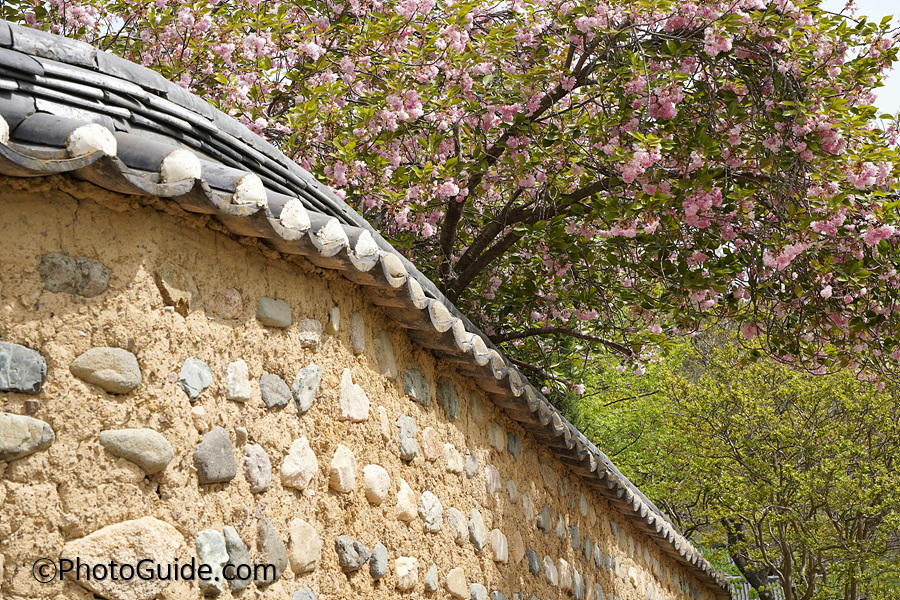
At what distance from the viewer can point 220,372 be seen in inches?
76.4

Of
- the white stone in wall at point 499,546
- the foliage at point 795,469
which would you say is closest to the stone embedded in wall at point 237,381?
the white stone in wall at point 499,546

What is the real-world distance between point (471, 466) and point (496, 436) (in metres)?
0.38

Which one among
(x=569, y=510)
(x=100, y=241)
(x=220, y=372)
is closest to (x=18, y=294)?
(x=100, y=241)

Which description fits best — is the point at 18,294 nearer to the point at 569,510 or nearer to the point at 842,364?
the point at 569,510

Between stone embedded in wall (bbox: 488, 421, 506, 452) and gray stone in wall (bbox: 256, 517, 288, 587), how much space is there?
1.63m

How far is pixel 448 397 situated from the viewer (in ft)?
10.4

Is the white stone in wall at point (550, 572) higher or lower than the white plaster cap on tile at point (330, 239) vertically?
lower

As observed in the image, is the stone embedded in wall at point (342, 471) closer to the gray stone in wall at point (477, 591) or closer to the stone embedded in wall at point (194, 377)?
the stone embedded in wall at point (194, 377)

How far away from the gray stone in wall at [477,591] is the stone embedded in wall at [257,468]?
138 centimetres

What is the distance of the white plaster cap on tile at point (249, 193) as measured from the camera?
183 centimetres

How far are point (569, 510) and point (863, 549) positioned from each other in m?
6.70

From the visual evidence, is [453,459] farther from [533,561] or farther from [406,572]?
[533,561]

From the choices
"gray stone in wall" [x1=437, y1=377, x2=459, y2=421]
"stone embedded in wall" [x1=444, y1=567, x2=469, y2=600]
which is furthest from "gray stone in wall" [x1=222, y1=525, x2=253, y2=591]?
"gray stone in wall" [x1=437, y1=377, x2=459, y2=421]

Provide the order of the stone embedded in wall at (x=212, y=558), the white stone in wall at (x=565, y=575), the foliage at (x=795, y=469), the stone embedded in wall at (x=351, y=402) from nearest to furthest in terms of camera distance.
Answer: the stone embedded in wall at (x=212, y=558), the stone embedded in wall at (x=351, y=402), the white stone in wall at (x=565, y=575), the foliage at (x=795, y=469)
